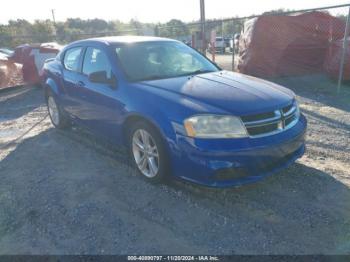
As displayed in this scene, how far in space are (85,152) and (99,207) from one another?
68.9 inches

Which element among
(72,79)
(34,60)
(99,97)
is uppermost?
(72,79)

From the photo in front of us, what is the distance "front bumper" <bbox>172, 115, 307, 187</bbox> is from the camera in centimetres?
321

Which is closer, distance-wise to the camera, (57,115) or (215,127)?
(215,127)

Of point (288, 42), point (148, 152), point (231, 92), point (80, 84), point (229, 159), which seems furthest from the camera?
point (288, 42)

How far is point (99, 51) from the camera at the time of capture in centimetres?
469

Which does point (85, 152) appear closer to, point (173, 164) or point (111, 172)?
point (111, 172)

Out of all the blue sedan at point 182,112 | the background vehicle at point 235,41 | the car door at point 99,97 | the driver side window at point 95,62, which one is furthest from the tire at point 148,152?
the background vehicle at point 235,41

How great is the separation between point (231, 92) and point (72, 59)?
2.93 meters

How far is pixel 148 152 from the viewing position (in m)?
3.95

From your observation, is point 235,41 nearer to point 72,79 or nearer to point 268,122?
point 72,79

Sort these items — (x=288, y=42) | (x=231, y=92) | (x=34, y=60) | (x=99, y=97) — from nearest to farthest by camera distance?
(x=231, y=92) → (x=99, y=97) → (x=288, y=42) → (x=34, y=60)

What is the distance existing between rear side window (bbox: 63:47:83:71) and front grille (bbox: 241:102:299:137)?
3.03 m

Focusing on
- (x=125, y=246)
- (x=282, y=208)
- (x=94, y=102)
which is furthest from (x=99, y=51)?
(x=282, y=208)

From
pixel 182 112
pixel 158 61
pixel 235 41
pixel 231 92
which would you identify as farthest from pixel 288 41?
pixel 182 112
